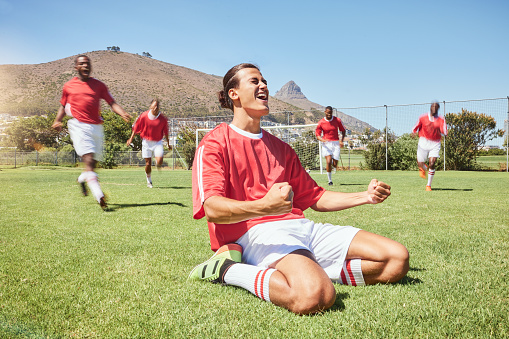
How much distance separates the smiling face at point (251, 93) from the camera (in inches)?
99.6

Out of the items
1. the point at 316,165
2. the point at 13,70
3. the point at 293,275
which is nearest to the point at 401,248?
the point at 293,275

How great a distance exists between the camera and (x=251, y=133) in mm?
2627

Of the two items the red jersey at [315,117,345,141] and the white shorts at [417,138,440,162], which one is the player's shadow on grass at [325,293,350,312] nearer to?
the white shorts at [417,138,440,162]

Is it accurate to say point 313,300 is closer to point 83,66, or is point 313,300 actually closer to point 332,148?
point 83,66

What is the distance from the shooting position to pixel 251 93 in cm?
253

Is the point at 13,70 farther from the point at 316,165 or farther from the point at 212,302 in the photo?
the point at 212,302

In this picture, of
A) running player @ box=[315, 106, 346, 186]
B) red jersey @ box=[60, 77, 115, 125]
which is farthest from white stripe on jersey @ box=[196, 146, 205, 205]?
running player @ box=[315, 106, 346, 186]

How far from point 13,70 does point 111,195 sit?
133123 millimetres

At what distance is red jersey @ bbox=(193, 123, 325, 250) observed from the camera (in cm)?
232

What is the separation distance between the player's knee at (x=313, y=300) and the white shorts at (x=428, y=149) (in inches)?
354

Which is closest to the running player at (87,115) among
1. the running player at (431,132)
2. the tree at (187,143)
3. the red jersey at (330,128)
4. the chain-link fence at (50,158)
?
the red jersey at (330,128)

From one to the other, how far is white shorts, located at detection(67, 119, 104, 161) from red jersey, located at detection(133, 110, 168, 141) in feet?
13.6

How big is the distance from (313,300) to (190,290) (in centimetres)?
87

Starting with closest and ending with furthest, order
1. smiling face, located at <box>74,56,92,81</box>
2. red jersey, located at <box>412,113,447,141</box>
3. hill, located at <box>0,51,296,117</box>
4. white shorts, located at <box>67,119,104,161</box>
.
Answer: smiling face, located at <box>74,56,92,81</box>, white shorts, located at <box>67,119,104,161</box>, red jersey, located at <box>412,113,447,141</box>, hill, located at <box>0,51,296,117</box>
